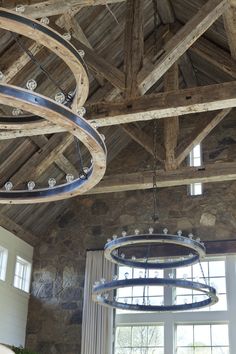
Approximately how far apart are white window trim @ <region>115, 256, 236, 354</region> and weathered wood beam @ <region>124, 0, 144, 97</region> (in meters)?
4.74

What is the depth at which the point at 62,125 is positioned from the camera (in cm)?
396

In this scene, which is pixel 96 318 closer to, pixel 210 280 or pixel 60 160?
pixel 210 280

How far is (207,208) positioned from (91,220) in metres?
2.40

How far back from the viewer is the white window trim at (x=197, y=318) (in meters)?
9.91

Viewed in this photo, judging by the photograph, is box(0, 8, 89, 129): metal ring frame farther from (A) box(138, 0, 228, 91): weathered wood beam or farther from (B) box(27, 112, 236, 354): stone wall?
(B) box(27, 112, 236, 354): stone wall

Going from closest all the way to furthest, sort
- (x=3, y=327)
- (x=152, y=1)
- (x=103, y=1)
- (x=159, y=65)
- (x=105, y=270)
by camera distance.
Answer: (x=103, y=1), (x=159, y=65), (x=152, y=1), (x=3, y=327), (x=105, y=270)

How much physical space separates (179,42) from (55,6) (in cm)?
166

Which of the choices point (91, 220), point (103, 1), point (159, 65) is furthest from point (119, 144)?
point (103, 1)

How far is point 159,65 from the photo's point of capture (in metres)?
6.54

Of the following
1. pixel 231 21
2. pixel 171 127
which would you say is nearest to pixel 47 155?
pixel 171 127

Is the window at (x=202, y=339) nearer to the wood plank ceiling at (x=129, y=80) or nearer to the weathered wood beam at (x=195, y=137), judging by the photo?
the wood plank ceiling at (x=129, y=80)

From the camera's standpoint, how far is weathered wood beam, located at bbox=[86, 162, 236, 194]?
8.84 meters

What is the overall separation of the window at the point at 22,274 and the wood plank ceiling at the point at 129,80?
54 centimetres

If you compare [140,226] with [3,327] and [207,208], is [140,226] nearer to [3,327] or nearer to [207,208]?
[207,208]
